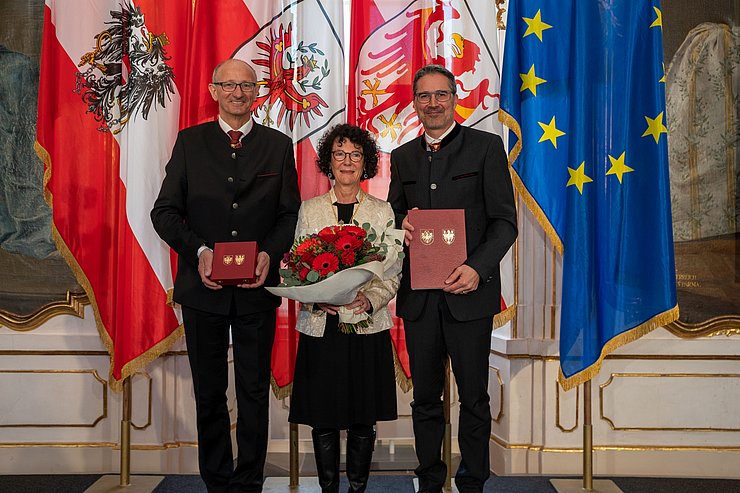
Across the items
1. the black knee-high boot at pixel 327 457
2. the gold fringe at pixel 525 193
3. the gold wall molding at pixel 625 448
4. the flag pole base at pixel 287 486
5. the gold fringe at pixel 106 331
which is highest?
the gold fringe at pixel 525 193

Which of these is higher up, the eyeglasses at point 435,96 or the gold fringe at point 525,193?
the eyeglasses at point 435,96

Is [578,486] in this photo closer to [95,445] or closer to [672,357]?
[672,357]

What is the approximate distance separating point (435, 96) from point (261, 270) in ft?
3.36

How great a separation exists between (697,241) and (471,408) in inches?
76.3

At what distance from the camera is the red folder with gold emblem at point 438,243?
2.60 meters

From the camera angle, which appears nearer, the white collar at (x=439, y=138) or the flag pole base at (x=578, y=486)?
the white collar at (x=439, y=138)

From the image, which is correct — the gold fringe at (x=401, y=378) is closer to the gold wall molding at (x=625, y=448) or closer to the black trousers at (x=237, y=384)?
the black trousers at (x=237, y=384)

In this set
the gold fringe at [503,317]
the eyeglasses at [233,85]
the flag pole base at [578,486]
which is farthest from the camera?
the flag pole base at [578,486]

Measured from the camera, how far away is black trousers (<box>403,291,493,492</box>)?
2.70m

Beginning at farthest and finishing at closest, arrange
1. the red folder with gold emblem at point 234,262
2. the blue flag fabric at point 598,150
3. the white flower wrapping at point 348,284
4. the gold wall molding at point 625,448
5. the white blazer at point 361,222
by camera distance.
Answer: the gold wall molding at point 625,448, the blue flag fabric at point 598,150, the white blazer at point 361,222, the red folder with gold emblem at point 234,262, the white flower wrapping at point 348,284

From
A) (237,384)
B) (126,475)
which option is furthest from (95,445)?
(237,384)

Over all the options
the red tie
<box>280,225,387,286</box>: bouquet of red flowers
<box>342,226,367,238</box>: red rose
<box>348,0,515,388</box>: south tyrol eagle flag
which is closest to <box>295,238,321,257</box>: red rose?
<box>280,225,387,286</box>: bouquet of red flowers

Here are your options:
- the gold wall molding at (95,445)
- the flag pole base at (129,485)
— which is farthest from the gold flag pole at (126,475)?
the gold wall molding at (95,445)

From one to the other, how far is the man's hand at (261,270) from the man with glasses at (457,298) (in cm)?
59
